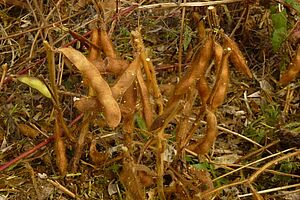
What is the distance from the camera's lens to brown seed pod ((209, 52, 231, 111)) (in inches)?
53.3

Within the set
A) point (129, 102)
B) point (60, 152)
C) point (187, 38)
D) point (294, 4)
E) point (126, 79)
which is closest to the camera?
point (126, 79)

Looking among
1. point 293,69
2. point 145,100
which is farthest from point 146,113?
point 293,69

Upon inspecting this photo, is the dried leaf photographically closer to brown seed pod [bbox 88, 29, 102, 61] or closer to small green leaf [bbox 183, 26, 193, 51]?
brown seed pod [bbox 88, 29, 102, 61]

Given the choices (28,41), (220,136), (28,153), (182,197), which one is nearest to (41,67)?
(28,41)

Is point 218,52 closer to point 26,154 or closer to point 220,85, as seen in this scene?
point 220,85

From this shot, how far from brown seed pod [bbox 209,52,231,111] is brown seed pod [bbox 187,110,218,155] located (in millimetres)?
30

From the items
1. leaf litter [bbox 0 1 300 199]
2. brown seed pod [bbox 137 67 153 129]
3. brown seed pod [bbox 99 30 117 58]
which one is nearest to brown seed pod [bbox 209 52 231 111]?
leaf litter [bbox 0 1 300 199]

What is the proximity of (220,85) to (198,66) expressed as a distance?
7 centimetres

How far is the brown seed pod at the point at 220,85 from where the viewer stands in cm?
135

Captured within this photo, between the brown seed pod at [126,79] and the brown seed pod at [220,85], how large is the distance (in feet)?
0.61

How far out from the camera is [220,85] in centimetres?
140

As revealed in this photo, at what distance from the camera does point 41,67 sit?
2.07 metres

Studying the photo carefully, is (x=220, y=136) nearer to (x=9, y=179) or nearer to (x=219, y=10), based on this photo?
(x=219, y=10)

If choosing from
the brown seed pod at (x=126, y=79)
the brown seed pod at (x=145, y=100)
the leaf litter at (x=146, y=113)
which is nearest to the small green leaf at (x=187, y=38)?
the leaf litter at (x=146, y=113)
